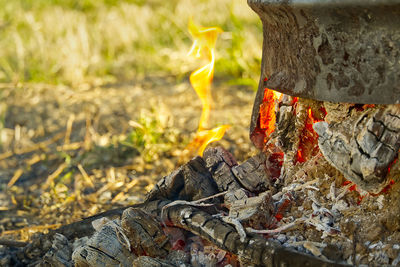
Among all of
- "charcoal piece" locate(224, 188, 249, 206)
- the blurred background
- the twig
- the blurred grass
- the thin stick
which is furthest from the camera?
the blurred grass

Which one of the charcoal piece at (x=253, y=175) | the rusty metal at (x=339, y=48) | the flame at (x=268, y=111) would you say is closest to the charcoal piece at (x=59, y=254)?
the charcoal piece at (x=253, y=175)

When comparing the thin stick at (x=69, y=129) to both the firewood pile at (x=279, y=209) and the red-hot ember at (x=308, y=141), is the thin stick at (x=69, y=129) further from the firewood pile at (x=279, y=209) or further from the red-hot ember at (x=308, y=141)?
the red-hot ember at (x=308, y=141)

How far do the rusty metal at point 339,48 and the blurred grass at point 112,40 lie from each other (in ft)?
9.69

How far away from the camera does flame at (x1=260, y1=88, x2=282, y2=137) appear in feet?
7.93

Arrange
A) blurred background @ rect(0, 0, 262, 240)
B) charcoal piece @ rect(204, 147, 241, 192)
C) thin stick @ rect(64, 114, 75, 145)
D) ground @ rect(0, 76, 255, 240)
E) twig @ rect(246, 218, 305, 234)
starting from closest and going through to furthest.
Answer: twig @ rect(246, 218, 305, 234)
charcoal piece @ rect(204, 147, 241, 192)
ground @ rect(0, 76, 255, 240)
blurred background @ rect(0, 0, 262, 240)
thin stick @ rect(64, 114, 75, 145)

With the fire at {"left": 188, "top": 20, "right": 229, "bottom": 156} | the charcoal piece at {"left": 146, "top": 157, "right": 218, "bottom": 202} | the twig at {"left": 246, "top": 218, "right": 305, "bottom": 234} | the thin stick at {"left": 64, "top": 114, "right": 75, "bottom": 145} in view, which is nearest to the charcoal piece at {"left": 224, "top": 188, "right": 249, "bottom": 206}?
the charcoal piece at {"left": 146, "top": 157, "right": 218, "bottom": 202}

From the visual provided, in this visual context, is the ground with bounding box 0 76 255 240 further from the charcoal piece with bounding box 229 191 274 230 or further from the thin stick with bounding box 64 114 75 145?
the charcoal piece with bounding box 229 191 274 230

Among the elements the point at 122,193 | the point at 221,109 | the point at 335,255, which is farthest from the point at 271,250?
the point at 221,109

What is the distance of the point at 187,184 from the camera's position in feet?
7.89

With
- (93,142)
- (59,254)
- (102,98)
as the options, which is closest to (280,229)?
(59,254)

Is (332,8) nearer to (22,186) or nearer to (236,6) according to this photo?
(22,186)

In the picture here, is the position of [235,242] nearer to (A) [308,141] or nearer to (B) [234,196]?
(B) [234,196]

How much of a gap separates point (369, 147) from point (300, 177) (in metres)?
0.48

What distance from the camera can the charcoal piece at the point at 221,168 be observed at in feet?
7.84
